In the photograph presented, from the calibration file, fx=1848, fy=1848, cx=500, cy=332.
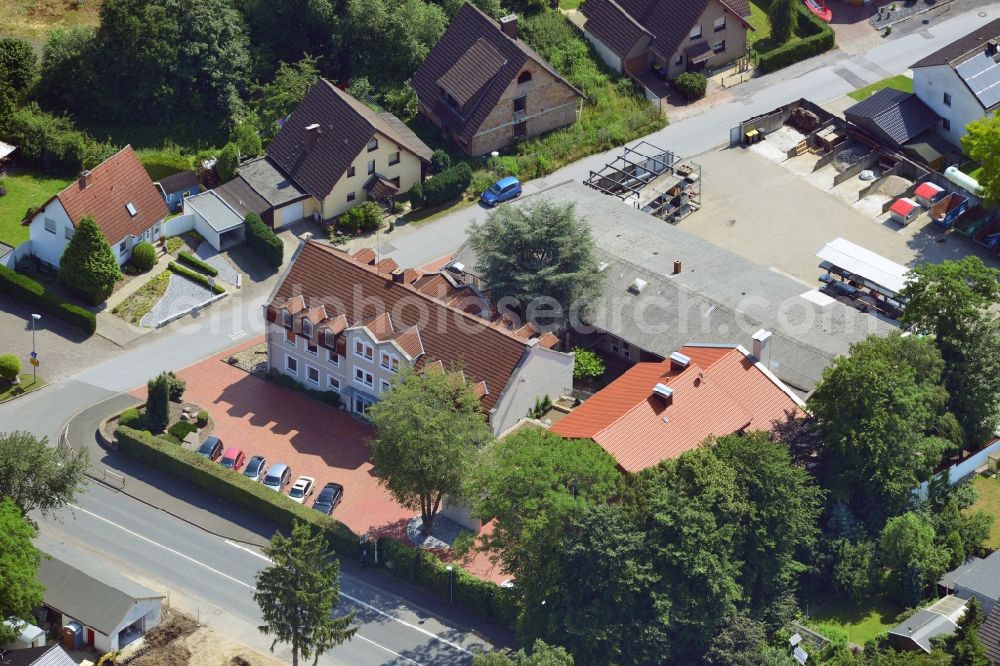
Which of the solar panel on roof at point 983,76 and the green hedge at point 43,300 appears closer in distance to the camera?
the green hedge at point 43,300

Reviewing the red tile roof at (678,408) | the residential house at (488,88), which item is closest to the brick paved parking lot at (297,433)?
the red tile roof at (678,408)

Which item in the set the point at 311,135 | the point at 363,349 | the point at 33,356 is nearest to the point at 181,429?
the point at 363,349

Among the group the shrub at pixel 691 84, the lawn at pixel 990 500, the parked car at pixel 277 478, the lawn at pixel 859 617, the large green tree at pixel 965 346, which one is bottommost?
the parked car at pixel 277 478

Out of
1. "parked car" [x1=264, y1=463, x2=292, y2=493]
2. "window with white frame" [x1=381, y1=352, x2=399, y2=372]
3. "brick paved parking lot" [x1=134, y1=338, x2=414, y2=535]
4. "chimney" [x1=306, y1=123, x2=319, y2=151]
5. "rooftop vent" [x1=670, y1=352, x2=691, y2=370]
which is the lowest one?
"parked car" [x1=264, y1=463, x2=292, y2=493]

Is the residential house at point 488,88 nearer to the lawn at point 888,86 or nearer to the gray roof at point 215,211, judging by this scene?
the gray roof at point 215,211

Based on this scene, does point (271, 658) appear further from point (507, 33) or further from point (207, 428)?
point (507, 33)

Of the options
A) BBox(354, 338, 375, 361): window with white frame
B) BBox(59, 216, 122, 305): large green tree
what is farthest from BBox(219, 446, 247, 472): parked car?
BBox(59, 216, 122, 305): large green tree

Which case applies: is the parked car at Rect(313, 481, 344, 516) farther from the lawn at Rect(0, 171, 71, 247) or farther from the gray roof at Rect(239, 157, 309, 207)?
the lawn at Rect(0, 171, 71, 247)
